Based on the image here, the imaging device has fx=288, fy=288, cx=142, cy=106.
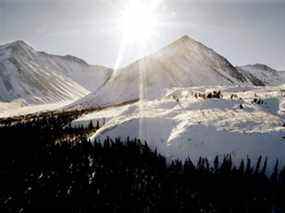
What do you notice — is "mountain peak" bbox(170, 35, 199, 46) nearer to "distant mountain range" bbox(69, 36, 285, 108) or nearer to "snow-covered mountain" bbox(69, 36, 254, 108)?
"snow-covered mountain" bbox(69, 36, 254, 108)

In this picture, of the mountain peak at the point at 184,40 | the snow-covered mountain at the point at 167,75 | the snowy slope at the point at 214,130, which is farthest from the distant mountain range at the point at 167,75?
the snowy slope at the point at 214,130

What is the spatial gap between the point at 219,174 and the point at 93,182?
5.77 metres

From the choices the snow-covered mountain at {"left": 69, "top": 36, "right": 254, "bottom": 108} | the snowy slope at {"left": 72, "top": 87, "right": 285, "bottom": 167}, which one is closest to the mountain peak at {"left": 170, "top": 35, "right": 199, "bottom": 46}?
the snow-covered mountain at {"left": 69, "top": 36, "right": 254, "bottom": 108}

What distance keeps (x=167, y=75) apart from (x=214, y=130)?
9393cm

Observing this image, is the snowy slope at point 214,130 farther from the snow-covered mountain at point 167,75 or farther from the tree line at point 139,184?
the snow-covered mountain at point 167,75

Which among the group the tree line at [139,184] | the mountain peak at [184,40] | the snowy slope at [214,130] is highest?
the mountain peak at [184,40]

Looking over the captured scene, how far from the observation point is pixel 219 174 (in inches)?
488

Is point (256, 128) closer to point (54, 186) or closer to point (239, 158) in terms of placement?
point (239, 158)

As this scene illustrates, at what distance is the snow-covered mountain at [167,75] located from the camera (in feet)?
326

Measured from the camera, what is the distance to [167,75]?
10881 centimetres

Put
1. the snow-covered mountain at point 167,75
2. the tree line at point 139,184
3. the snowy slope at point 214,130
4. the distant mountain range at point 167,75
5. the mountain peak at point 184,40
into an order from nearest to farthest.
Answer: the tree line at point 139,184 → the snowy slope at point 214,130 → the distant mountain range at point 167,75 → the snow-covered mountain at point 167,75 → the mountain peak at point 184,40

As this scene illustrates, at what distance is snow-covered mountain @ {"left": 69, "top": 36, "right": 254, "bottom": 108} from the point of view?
99375mm

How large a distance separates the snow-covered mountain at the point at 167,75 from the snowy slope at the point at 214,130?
66.9 meters

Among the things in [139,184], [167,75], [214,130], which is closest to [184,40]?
[167,75]
